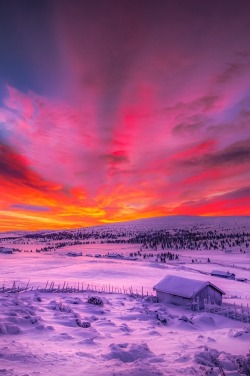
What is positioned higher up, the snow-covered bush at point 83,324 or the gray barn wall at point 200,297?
the snow-covered bush at point 83,324

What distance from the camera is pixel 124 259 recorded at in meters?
65.6

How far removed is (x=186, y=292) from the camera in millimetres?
26672

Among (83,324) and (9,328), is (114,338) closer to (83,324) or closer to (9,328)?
(83,324)

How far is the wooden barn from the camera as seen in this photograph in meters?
26.6

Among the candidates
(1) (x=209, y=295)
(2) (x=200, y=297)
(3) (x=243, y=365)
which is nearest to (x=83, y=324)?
(3) (x=243, y=365)

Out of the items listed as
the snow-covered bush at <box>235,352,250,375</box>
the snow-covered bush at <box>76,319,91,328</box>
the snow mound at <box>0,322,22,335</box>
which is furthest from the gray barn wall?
the snow mound at <box>0,322,22,335</box>

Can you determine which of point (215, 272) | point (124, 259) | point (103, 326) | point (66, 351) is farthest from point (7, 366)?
point (124, 259)

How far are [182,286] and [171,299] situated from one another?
154 cm

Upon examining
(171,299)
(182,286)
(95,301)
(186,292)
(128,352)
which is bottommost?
(171,299)

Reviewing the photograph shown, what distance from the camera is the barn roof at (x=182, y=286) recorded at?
87.4ft

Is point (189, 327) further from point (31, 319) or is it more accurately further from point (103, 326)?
point (31, 319)

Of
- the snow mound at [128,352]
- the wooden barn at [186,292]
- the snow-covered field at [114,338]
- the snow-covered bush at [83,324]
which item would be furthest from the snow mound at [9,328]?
the wooden barn at [186,292]

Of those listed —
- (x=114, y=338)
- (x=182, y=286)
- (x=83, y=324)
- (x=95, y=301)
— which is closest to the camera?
(x=114, y=338)

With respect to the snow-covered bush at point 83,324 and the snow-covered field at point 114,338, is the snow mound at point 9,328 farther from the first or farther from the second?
the snow-covered bush at point 83,324
